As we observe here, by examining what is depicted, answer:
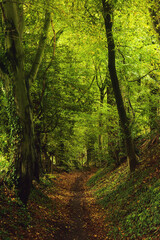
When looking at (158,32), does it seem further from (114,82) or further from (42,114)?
(42,114)

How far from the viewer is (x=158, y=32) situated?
5688 millimetres

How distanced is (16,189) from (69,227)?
2.61 metres

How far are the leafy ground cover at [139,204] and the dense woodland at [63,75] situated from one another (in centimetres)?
99

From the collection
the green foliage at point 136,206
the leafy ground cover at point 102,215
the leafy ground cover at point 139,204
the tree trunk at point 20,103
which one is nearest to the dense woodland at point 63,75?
the tree trunk at point 20,103

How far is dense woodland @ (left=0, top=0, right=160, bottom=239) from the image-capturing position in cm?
700

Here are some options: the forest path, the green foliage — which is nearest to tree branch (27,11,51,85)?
the forest path

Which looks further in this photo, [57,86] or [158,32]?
[57,86]

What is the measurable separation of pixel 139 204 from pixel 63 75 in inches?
301

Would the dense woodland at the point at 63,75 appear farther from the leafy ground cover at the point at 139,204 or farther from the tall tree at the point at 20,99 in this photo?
the leafy ground cover at the point at 139,204

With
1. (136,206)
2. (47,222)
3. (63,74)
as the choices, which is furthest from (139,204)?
(63,74)

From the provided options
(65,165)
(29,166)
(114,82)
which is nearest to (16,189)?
(29,166)

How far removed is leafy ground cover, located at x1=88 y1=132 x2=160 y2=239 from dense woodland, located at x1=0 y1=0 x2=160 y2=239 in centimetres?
99

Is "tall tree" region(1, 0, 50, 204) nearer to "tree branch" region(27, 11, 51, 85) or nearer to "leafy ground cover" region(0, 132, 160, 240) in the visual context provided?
"leafy ground cover" region(0, 132, 160, 240)

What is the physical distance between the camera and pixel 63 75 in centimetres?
1134
